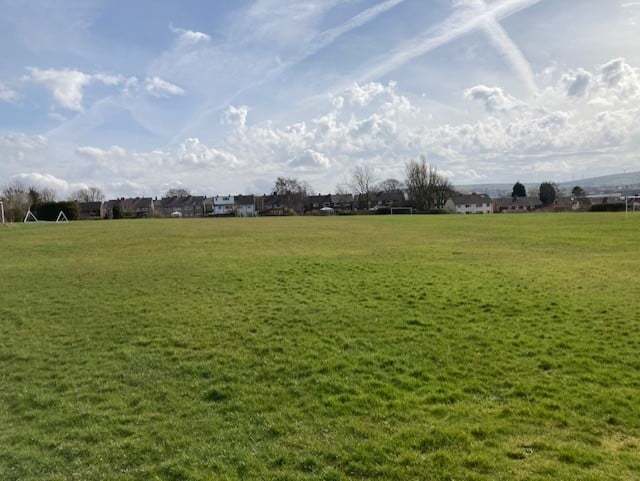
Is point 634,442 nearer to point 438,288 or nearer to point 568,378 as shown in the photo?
point 568,378

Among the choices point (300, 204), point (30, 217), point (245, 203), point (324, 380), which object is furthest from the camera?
point (245, 203)

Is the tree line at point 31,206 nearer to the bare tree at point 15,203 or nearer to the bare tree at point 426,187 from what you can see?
the bare tree at point 15,203

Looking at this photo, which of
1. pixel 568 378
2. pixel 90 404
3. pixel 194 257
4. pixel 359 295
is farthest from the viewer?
pixel 194 257

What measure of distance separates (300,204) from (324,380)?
139 metres

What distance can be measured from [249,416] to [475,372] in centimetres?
347

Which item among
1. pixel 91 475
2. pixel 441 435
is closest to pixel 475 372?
pixel 441 435

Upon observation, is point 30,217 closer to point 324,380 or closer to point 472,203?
point 324,380

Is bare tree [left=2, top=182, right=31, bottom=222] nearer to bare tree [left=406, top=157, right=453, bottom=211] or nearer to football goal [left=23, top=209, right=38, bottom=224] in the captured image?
football goal [left=23, top=209, right=38, bottom=224]

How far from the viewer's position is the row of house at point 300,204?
120 metres

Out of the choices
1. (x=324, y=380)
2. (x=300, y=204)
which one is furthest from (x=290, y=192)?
(x=324, y=380)

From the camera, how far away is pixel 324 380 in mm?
6566

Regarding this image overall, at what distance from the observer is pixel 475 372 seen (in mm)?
6816

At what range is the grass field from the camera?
4.51m

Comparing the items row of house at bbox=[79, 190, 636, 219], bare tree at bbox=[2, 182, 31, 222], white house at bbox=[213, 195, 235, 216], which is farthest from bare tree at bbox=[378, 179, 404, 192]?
bare tree at bbox=[2, 182, 31, 222]
